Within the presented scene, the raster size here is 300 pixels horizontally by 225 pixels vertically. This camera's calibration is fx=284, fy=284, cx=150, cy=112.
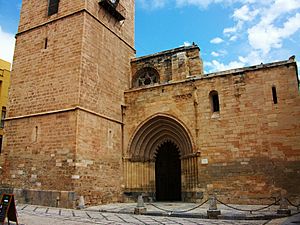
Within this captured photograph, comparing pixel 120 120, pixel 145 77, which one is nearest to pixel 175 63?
pixel 145 77

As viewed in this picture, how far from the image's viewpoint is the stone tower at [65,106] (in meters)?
10.2

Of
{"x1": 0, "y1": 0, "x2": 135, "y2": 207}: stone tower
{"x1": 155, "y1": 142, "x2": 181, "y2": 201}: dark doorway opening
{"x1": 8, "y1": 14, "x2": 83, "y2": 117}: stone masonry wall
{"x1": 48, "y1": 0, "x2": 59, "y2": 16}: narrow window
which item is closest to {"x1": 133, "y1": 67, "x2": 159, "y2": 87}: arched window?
{"x1": 0, "y1": 0, "x2": 135, "y2": 207}: stone tower

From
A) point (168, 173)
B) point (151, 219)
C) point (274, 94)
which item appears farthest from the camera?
point (168, 173)

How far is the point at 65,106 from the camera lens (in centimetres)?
1066

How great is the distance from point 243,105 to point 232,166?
7.69 feet

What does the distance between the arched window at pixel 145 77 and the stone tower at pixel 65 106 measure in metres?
1.13

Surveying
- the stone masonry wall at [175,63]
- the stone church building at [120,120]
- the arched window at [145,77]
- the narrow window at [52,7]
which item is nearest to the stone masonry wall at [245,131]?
the stone church building at [120,120]

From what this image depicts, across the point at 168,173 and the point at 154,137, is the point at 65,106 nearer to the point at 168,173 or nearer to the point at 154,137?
the point at 154,137

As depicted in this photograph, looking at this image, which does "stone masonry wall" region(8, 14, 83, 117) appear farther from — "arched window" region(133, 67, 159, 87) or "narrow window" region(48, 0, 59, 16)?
"arched window" region(133, 67, 159, 87)

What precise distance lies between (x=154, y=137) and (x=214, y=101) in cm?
321

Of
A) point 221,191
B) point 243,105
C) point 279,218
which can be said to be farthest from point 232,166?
point 279,218

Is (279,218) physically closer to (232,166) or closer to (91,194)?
(232,166)

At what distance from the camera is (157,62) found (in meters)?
14.1

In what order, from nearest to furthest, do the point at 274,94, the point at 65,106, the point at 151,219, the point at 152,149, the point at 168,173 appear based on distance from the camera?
the point at 151,219 < the point at 274,94 < the point at 65,106 < the point at 152,149 < the point at 168,173
